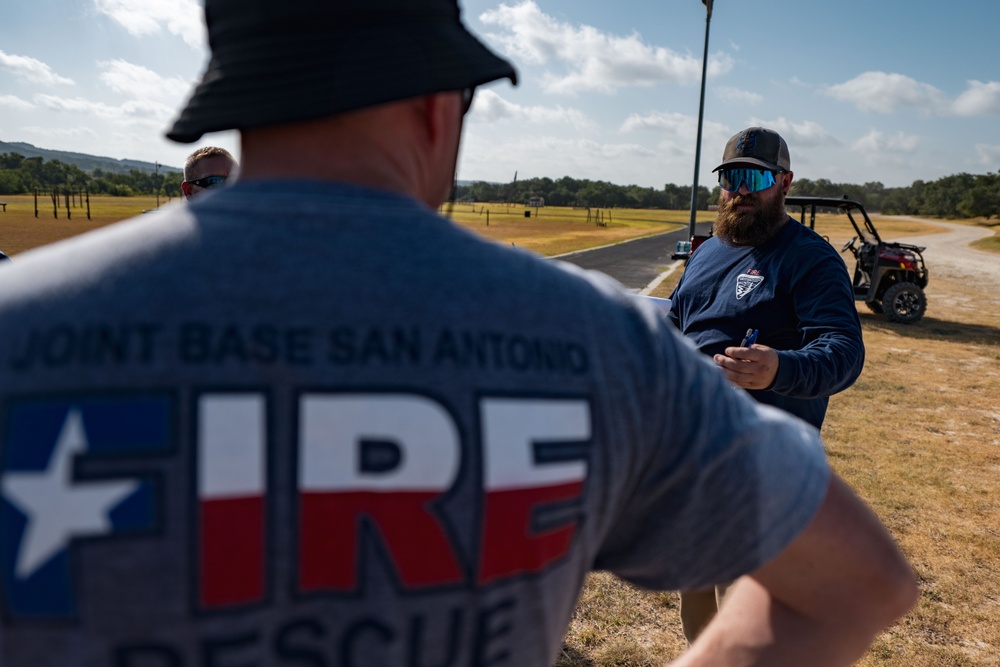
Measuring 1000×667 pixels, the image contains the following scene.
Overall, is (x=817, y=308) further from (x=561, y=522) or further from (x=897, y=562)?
(x=561, y=522)

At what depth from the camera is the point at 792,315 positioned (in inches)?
110

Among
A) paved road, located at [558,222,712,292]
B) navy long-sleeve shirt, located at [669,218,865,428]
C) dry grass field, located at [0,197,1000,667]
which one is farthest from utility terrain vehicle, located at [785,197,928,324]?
navy long-sleeve shirt, located at [669,218,865,428]

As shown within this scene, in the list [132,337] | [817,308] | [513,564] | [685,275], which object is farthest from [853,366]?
[132,337]

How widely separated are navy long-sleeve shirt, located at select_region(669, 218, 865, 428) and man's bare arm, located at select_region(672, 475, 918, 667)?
168cm

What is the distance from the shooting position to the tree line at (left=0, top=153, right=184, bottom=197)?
9094cm

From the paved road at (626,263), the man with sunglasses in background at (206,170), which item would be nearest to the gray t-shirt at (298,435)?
the man with sunglasses in background at (206,170)

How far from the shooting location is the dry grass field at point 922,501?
11.8 ft

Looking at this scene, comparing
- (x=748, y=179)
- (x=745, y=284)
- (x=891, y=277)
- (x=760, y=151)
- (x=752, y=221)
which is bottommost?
(x=891, y=277)

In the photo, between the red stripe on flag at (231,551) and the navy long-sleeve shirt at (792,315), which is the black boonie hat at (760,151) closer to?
the navy long-sleeve shirt at (792,315)

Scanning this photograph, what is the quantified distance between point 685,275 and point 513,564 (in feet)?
8.61

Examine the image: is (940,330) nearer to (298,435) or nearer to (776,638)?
(776,638)

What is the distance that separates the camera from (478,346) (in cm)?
74

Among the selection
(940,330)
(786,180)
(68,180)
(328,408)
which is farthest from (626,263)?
(68,180)

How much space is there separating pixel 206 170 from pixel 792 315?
11.9ft
